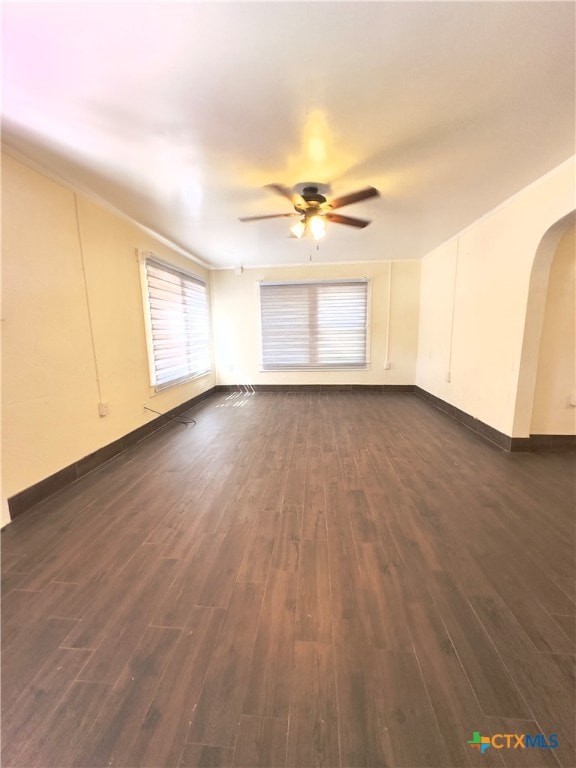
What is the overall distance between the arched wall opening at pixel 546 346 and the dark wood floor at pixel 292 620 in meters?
0.75

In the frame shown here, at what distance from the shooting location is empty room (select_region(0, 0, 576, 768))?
1052mm

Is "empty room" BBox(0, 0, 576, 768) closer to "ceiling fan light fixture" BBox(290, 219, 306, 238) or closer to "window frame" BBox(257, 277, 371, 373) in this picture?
"ceiling fan light fixture" BBox(290, 219, 306, 238)

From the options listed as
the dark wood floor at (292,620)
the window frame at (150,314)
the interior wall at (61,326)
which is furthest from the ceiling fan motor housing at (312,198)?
the dark wood floor at (292,620)

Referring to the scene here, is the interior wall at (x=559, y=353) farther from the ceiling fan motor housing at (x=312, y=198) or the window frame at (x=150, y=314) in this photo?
the window frame at (x=150, y=314)

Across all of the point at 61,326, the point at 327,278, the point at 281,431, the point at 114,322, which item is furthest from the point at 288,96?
the point at 327,278

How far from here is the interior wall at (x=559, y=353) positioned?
2.78 meters

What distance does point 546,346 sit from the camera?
2.92 m

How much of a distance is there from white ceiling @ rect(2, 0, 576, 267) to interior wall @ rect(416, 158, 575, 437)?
29cm

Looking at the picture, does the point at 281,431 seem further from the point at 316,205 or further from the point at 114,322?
the point at 316,205

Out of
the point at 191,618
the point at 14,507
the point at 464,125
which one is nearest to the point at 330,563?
the point at 191,618

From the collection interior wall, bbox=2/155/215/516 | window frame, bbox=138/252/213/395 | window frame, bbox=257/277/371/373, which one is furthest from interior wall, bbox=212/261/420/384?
interior wall, bbox=2/155/215/516

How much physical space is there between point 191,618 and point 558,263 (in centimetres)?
397

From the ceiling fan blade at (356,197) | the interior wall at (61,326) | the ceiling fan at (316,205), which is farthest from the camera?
the ceiling fan at (316,205)

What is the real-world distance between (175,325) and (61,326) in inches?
80.4
